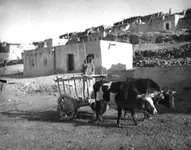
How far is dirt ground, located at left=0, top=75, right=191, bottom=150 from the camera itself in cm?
438

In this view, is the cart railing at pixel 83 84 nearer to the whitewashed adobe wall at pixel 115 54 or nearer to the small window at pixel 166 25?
the whitewashed adobe wall at pixel 115 54

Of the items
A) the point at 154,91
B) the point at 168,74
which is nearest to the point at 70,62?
the point at 168,74

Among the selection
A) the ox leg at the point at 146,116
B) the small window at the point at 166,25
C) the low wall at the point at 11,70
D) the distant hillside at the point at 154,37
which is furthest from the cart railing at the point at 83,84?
the small window at the point at 166,25

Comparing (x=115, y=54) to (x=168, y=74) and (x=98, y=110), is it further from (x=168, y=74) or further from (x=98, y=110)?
(x=98, y=110)

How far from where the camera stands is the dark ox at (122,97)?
5.42 metres

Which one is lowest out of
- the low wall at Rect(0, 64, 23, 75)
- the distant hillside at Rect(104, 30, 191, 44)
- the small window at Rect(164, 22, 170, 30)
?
the low wall at Rect(0, 64, 23, 75)

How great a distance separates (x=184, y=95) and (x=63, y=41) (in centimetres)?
3057

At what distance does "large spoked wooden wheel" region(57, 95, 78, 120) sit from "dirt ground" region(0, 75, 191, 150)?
28cm

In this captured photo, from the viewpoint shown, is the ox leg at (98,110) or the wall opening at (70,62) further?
the wall opening at (70,62)

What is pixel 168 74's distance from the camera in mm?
12625

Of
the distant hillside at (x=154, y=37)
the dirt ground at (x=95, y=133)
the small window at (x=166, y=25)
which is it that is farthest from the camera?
the small window at (x=166, y=25)

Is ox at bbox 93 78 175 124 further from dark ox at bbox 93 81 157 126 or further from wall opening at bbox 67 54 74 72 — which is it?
wall opening at bbox 67 54 74 72

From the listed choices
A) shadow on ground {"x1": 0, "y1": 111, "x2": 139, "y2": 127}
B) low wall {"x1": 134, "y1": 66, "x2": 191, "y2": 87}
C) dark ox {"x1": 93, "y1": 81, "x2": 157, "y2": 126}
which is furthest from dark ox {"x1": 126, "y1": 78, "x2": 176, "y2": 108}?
low wall {"x1": 134, "y1": 66, "x2": 191, "y2": 87}

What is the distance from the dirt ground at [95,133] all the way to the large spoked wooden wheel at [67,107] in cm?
28
